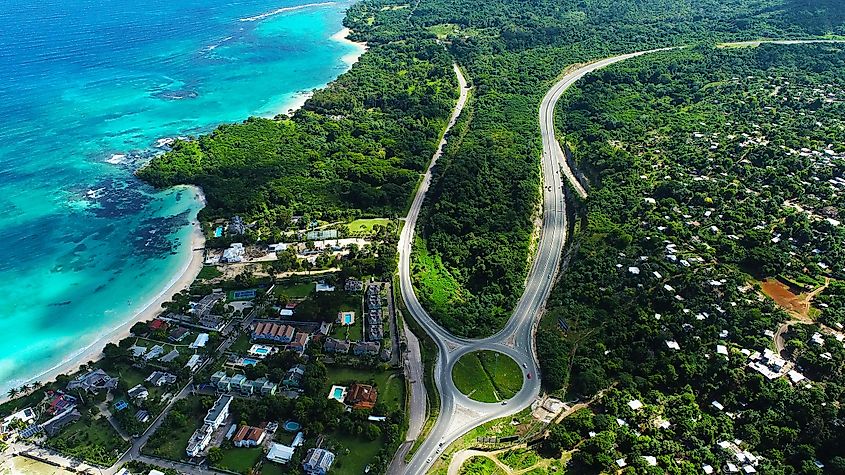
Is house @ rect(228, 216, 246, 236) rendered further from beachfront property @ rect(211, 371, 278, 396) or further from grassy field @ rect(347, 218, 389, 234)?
beachfront property @ rect(211, 371, 278, 396)

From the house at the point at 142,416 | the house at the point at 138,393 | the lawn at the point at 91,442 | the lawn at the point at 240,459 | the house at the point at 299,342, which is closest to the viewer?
the lawn at the point at 240,459

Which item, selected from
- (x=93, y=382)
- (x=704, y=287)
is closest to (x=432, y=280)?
(x=704, y=287)

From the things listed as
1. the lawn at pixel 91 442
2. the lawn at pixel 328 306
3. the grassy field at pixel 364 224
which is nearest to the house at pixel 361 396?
the lawn at pixel 328 306

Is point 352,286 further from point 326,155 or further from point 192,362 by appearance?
point 326,155

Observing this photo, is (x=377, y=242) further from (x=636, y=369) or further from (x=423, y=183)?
(x=636, y=369)

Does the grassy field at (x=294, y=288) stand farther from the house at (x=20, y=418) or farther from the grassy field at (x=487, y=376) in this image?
the house at (x=20, y=418)

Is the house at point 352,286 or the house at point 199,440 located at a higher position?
the house at point 352,286

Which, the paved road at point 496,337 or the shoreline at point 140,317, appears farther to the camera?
the shoreline at point 140,317
